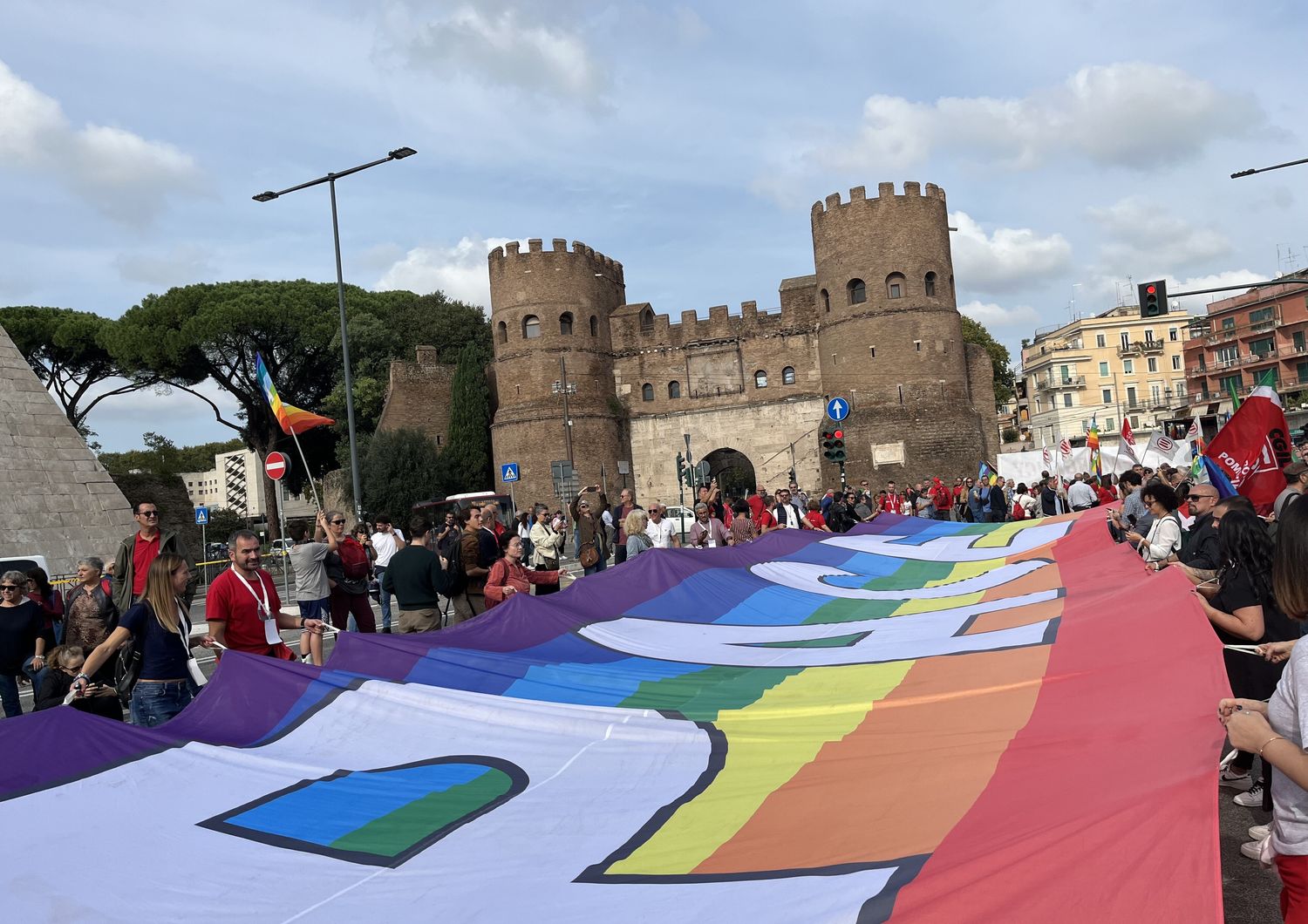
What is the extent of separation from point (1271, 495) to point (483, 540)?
742 centimetres

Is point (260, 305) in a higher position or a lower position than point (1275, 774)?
higher

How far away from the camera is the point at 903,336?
4741cm

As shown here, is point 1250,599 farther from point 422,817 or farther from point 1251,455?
point 1251,455

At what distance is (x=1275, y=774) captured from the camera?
288 centimetres

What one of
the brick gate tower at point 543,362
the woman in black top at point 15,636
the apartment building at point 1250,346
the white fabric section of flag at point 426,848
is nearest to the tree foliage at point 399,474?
the brick gate tower at point 543,362

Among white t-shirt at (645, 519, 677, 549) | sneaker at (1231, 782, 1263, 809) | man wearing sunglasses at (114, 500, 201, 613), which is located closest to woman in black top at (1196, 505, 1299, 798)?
sneaker at (1231, 782, 1263, 809)

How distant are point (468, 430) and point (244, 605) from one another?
48617mm

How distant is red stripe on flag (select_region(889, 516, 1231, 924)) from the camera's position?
9.23 feet

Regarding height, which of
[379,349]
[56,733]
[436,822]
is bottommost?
[436,822]

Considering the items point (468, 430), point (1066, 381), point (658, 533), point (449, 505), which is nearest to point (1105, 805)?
A: point (658, 533)

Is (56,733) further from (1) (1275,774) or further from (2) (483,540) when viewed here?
(2) (483,540)

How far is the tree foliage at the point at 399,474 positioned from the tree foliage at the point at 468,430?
5.40ft

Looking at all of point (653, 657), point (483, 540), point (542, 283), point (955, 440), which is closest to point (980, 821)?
point (653, 657)

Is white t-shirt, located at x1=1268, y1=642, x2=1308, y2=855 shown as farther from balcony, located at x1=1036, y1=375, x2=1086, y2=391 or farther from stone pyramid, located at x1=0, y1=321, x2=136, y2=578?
balcony, located at x1=1036, y1=375, x2=1086, y2=391
